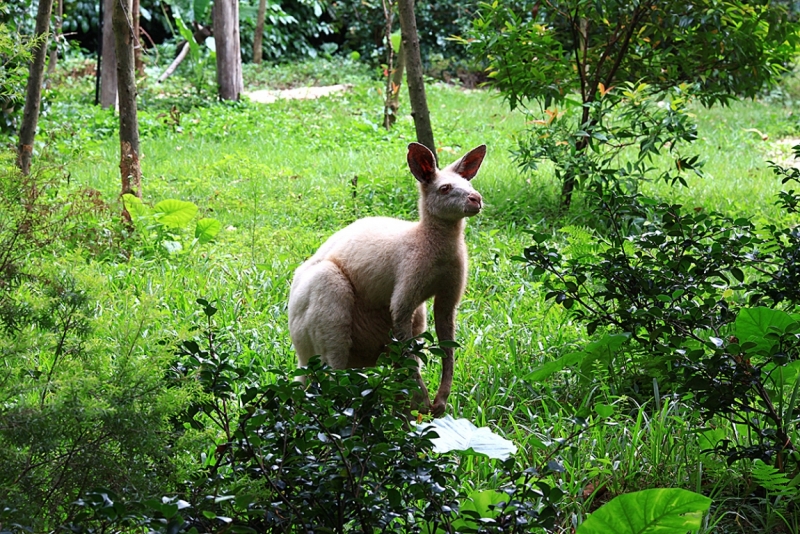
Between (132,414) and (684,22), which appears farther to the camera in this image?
(684,22)

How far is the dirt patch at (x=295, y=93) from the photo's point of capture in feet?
51.4

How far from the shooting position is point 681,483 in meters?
3.19

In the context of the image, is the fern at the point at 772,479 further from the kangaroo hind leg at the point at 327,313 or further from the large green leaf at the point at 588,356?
the kangaroo hind leg at the point at 327,313

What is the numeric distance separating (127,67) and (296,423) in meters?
5.04

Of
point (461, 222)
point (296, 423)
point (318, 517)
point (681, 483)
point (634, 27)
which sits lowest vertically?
point (681, 483)

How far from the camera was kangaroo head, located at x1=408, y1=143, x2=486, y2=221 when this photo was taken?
11.3 feet

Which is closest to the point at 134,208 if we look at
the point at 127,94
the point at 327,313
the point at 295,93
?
the point at 127,94

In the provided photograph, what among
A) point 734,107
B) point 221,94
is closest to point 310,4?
point 221,94

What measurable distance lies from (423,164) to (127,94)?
12.7ft

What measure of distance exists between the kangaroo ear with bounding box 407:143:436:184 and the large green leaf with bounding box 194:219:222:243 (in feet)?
11.2

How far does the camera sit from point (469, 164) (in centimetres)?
373

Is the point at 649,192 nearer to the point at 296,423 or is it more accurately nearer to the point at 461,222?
the point at 461,222

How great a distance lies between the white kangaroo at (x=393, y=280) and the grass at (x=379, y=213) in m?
0.54

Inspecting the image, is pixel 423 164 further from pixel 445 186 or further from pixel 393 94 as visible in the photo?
pixel 393 94
